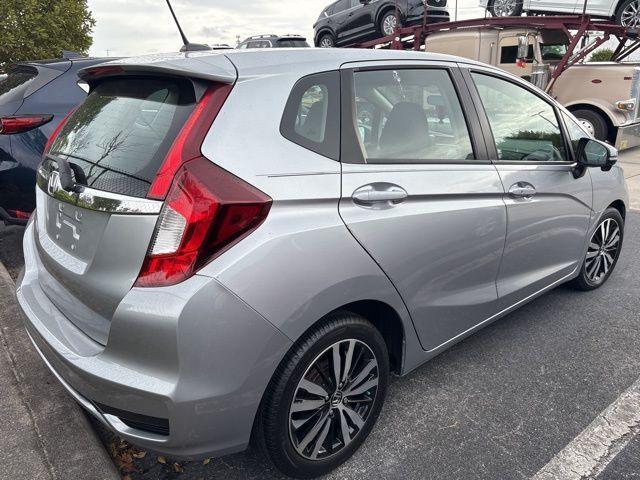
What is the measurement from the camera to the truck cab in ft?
29.6

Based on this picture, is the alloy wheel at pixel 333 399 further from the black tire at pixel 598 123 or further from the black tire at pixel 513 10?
the black tire at pixel 513 10

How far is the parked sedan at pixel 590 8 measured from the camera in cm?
937

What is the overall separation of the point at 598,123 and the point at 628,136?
62 centimetres

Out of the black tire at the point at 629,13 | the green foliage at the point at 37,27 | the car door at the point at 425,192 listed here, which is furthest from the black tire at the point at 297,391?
the black tire at the point at 629,13

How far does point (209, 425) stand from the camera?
165 cm

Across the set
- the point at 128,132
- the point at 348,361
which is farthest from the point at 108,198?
the point at 348,361

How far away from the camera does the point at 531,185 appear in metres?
2.73

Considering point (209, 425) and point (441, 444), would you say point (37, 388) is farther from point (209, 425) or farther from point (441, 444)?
point (441, 444)

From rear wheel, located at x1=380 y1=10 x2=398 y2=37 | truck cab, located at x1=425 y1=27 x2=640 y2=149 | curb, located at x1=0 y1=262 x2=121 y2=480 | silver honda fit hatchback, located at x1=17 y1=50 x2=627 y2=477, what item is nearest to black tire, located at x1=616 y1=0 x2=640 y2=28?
truck cab, located at x1=425 y1=27 x2=640 y2=149

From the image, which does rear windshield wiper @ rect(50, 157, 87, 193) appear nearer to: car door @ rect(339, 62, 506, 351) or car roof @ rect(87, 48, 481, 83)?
car roof @ rect(87, 48, 481, 83)

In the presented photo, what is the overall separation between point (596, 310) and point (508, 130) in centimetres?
160

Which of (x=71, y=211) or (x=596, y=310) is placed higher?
(x=71, y=211)

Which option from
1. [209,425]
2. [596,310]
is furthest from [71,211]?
[596,310]

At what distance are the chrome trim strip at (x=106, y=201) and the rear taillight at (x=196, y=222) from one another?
63mm
